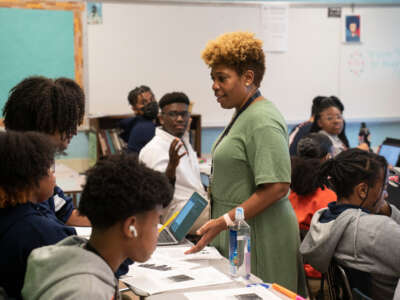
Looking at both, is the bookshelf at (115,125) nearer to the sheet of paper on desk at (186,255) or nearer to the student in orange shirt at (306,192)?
the student in orange shirt at (306,192)

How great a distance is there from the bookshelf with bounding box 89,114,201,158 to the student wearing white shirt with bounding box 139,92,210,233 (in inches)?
70.5

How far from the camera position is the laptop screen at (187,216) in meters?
1.96

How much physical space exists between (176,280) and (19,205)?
632 mm

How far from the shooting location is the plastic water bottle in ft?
5.63

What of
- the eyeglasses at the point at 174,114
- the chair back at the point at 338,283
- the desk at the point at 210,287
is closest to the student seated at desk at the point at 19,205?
the desk at the point at 210,287

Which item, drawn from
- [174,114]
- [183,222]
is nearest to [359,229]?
[183,222]

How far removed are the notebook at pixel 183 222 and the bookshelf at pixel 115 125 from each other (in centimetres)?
286

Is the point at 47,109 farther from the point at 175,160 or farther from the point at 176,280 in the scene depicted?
the point at 175,160

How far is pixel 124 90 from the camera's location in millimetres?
5148

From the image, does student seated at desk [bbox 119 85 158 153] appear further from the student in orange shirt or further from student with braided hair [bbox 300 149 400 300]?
student with braided hair [bbox 300 149 400 300]

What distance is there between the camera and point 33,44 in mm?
4797

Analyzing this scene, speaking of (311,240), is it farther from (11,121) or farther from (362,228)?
(11,121)

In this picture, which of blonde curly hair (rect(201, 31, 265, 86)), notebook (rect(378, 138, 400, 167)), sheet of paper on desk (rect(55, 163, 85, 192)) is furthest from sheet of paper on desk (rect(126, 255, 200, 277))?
notebook (rect(378, 138, 400, 167))

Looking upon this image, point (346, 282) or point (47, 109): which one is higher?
point (47, 109)
